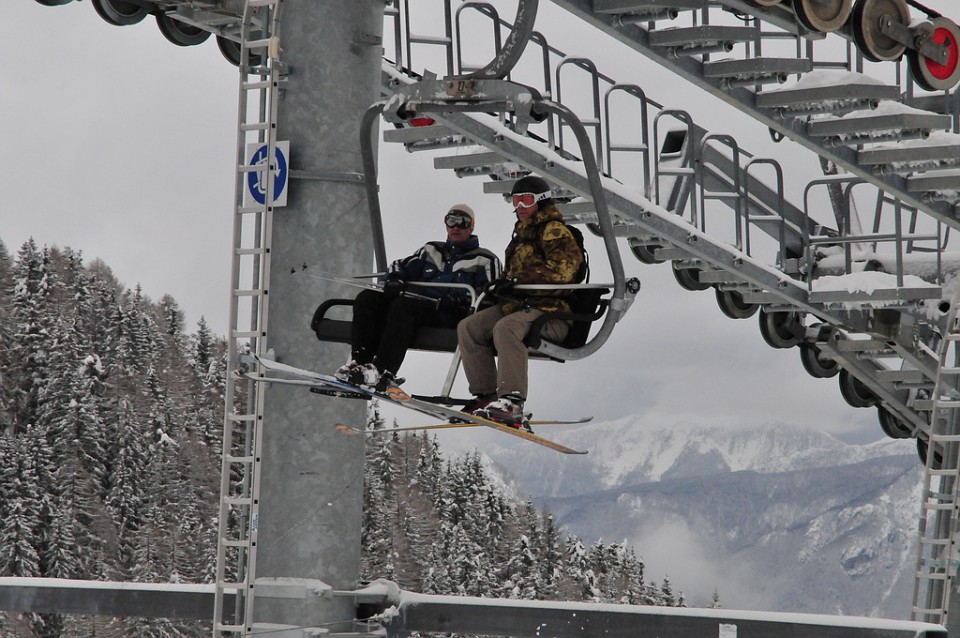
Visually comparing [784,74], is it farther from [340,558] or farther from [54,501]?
[54,501]

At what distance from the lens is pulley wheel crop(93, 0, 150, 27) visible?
11344mm

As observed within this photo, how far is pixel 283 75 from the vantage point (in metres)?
7.17

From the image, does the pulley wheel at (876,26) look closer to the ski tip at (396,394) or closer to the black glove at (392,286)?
the black glove at (392,286)

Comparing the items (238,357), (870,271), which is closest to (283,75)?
(238,357)

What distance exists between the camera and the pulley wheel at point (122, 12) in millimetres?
11344

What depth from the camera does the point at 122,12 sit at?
11.5 m

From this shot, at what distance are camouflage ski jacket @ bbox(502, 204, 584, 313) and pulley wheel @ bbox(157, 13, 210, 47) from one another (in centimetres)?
587

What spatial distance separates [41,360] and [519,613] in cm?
7676

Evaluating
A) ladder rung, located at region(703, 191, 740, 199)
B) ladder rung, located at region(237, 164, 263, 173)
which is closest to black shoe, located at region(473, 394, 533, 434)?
ladder rung, located at region(237, 164, 263, 173)

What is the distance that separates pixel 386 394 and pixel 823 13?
6.21 m

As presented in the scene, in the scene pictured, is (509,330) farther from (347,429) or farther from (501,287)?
(347,429)

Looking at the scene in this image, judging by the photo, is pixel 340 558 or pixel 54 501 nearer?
pixel 340 558

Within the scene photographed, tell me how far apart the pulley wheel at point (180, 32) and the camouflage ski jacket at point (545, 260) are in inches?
231

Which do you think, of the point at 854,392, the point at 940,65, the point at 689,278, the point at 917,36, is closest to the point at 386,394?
the point at 917,36
